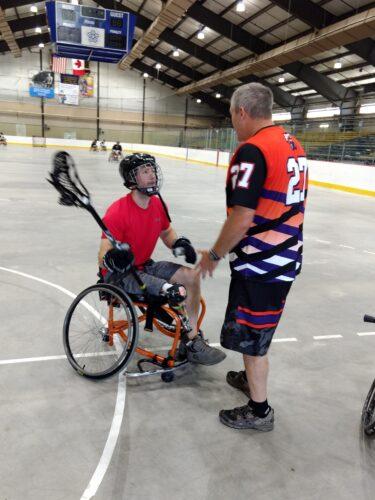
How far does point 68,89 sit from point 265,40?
11.8m

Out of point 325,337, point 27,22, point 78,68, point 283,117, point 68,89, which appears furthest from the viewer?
point 283,117

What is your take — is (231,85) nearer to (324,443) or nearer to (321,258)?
(321,258)

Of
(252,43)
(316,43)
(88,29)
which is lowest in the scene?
(88,29)

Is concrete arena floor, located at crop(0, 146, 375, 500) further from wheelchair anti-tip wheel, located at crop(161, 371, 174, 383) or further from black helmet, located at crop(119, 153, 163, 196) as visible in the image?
black helmet, located at crop(119, 153, 163, 196)

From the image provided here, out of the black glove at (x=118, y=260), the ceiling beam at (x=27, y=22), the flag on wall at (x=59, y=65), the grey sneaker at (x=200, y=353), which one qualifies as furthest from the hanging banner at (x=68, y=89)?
the grey sneaker at (x=200, y=353)

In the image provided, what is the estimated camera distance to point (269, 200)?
71.2 inches

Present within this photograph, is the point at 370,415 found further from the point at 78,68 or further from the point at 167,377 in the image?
the point at 78,68

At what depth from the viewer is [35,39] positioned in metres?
29.3

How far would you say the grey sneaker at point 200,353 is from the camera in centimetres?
251

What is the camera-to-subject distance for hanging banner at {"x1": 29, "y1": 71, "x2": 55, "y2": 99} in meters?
25.3

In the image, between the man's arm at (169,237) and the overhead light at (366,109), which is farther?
the overhead light at (366,109)

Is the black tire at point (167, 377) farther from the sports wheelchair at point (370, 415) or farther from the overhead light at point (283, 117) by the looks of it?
the overhead light at point (283, 117)

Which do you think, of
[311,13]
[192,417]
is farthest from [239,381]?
[311,13]

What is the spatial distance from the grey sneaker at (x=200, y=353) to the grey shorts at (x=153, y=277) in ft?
1.41
